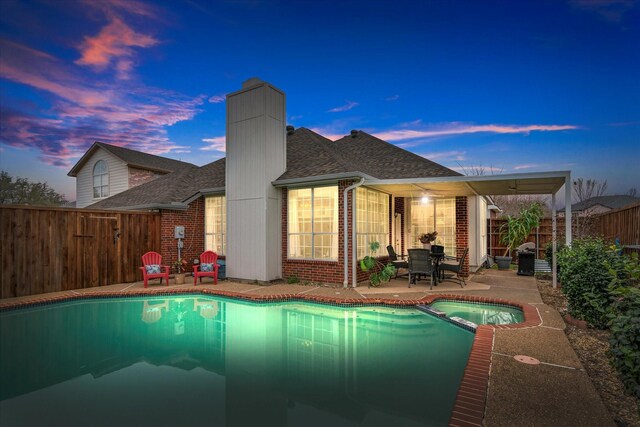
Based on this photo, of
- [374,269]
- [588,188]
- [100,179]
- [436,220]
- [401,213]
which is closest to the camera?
[374,269]

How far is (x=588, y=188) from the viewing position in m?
20.0

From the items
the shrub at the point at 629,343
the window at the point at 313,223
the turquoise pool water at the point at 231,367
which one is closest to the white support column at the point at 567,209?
the turquoise pool water at the point at 231,367

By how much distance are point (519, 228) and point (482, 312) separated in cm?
924

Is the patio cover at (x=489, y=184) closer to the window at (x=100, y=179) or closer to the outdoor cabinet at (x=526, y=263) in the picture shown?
the outdoor cabinet at (x=526, y=263)

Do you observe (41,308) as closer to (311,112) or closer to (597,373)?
(597,373)

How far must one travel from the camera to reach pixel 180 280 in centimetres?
1009

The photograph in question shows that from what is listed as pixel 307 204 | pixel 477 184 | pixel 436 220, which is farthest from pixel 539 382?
pixel 436 220

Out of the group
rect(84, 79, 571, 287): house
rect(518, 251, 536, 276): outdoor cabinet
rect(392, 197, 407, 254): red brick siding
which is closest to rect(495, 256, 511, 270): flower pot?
rect(518, 251, 536, 276): outdoor cabinet

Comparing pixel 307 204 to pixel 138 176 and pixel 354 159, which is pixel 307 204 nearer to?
pixel 354 159

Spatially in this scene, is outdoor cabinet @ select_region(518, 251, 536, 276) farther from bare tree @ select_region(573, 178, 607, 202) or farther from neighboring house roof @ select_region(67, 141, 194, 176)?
neighboring house roof @ select_region(67, 141, 194, 176)

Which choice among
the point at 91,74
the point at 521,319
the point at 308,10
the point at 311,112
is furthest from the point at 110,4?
the point at 521,319

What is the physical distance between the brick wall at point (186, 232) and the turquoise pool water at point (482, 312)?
864 centimetres

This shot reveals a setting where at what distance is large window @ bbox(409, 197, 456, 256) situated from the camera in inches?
452

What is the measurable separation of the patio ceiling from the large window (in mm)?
539
